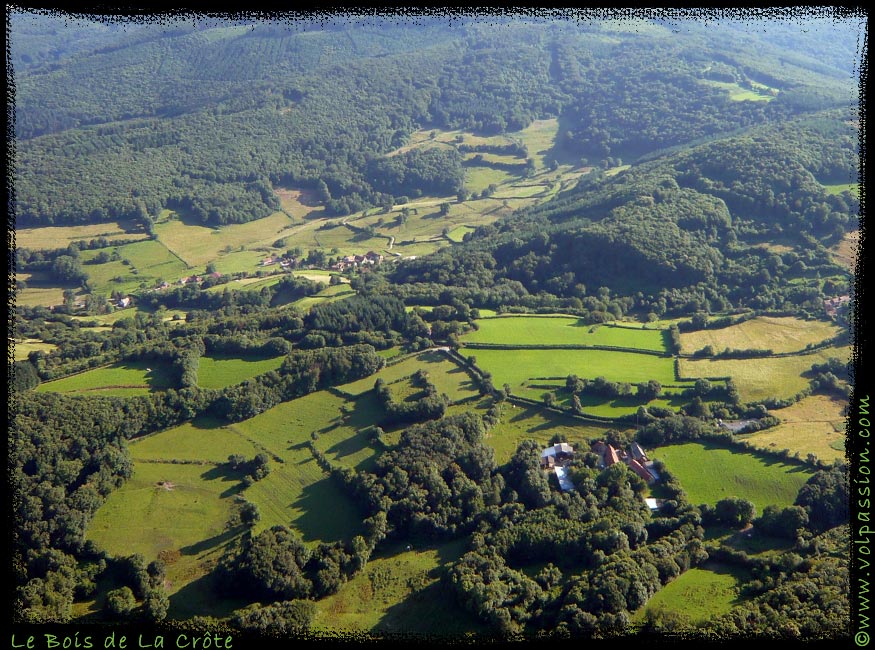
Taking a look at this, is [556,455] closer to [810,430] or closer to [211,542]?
[810,430]

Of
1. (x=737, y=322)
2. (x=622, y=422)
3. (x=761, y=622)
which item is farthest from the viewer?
(x=737, y=322)

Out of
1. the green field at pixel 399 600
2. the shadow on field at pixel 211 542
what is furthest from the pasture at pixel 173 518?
the green field at pixel 399 600

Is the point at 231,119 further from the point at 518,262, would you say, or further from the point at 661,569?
the point at 661,569

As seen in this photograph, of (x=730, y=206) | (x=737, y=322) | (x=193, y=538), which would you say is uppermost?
(x=730, y=206)

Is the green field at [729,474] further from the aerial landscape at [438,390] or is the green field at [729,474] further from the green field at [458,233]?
the green field at [458,233]

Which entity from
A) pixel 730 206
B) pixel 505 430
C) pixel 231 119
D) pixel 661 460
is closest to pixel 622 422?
pixel 661 460

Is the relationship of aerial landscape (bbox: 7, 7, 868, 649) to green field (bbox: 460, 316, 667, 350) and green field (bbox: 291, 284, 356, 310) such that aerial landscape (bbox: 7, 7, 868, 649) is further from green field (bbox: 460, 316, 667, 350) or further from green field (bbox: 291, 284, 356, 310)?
green field (bbox: 291, 284, 356, 310)

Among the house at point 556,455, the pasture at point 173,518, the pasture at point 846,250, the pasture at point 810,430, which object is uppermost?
the pasture at point 846,250
